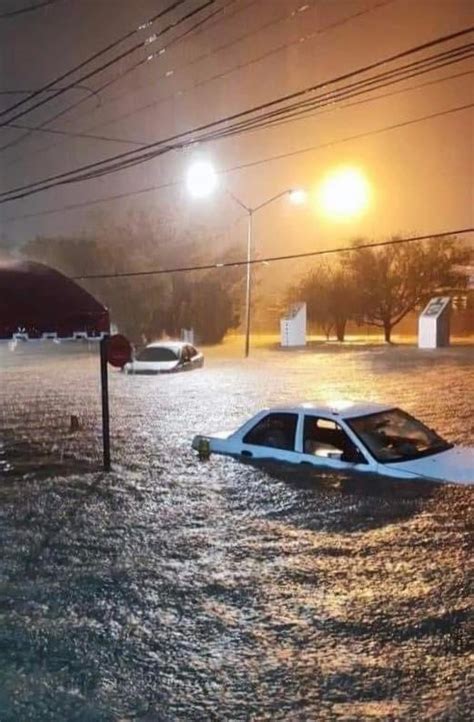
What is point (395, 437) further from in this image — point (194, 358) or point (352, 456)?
point (194, 358)

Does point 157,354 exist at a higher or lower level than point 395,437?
lower

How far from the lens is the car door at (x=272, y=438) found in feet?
31.4

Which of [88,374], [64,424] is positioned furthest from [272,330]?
[64,424]

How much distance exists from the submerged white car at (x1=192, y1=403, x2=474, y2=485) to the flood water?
0.64 ft

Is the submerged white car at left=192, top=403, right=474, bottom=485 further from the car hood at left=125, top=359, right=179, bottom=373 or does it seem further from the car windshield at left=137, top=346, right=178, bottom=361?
the car windshield at left=137, top=346, right=178, bottom=361

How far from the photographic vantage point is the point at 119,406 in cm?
1848

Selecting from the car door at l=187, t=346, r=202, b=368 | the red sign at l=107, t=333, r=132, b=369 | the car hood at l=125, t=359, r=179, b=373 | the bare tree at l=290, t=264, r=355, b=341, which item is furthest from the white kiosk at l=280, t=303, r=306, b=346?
the red sign at l=107, t=333, r=132, b=369

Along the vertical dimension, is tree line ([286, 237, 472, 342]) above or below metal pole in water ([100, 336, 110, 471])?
above

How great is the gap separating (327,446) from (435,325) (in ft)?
74.8

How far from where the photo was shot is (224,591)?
5.86m

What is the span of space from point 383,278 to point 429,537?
26.5 meters

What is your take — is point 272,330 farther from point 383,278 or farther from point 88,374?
point 88,374

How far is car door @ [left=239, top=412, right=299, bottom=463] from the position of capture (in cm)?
959

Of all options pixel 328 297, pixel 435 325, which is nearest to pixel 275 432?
pixel 435 325
